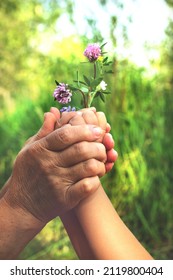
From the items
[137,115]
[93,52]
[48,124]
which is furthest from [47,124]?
[137,115]

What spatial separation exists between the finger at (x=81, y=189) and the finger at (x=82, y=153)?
26mm

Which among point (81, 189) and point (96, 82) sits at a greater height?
point (96, 82)

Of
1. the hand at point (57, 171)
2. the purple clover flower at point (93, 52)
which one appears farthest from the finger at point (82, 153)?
the purple clover flower at point (93, 52)

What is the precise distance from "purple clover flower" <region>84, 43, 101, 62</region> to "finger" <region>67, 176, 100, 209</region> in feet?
0.56

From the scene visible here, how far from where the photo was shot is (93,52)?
0.70 metres

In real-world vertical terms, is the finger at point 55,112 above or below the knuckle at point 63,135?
above

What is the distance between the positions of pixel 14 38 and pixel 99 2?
93cm

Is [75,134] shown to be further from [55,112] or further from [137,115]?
[137,115]

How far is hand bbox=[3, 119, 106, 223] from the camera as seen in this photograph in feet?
2.02

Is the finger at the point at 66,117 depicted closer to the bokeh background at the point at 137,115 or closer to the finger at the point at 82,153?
the finger at the point at 82,153

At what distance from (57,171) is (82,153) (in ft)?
0.14

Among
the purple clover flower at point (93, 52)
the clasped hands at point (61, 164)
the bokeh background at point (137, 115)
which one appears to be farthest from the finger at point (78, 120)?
the bokeh background at point (137, 115)

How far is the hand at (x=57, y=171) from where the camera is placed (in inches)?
24.2

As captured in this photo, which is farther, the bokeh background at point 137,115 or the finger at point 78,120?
the bokeh background at point 137,115
